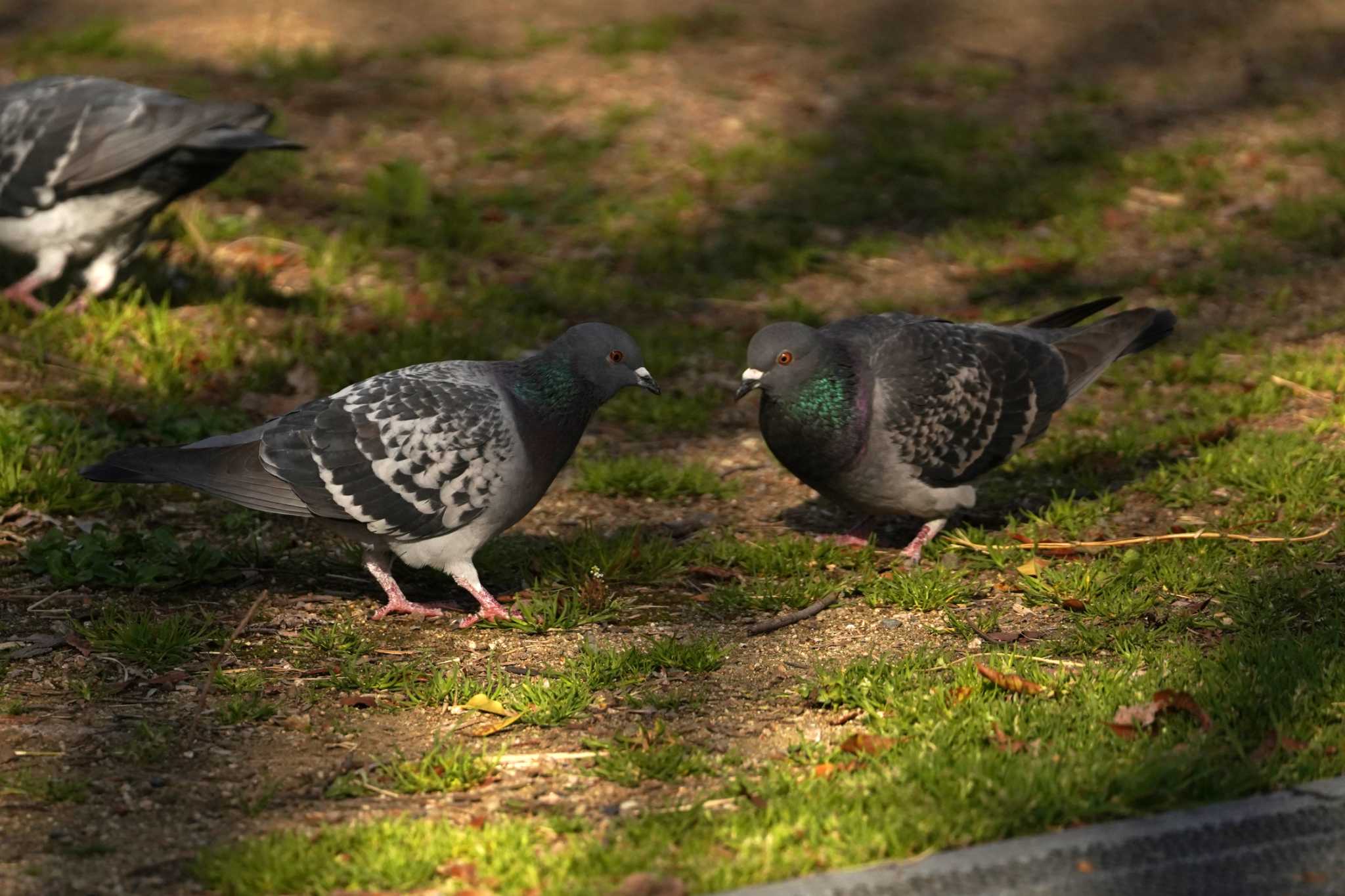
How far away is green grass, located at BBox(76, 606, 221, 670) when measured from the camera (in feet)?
14.5

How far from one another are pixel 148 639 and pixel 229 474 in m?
0.54

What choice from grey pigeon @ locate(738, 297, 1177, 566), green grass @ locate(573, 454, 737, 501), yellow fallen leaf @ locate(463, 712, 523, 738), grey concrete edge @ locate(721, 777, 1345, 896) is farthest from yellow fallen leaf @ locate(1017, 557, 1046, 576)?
yellow fallen leaf @ locate(463, 712, 523, 738)

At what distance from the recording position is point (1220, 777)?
3.47m

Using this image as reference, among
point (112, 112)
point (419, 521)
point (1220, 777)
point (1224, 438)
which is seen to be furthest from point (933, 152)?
point (1220, 777)

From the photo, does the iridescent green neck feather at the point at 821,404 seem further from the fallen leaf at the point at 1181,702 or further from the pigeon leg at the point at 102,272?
the pigeon leg at the point at 102,272

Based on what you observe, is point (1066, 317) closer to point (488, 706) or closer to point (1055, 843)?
point (488, 706)

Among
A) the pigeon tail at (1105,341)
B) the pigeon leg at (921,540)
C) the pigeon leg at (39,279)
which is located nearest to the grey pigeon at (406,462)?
the pigeon leg at (921,540)

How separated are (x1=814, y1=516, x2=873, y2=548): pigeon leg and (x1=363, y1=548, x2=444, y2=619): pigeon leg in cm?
146

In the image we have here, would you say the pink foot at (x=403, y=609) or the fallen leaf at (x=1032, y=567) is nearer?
the pink foot at (x=403, y=609)

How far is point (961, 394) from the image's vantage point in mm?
5285

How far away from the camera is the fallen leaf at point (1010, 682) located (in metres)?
4.05

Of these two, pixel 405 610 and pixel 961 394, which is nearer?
pixel 405 610

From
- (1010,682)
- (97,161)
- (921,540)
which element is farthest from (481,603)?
(97,161)

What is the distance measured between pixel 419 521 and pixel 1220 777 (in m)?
2.38
